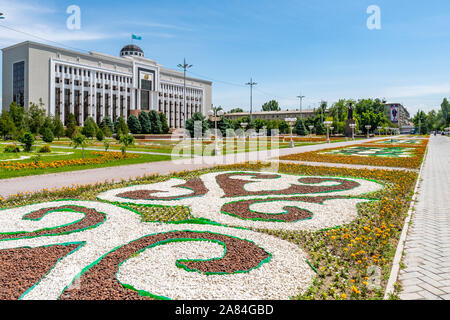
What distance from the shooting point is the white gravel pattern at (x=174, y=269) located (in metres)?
3.14

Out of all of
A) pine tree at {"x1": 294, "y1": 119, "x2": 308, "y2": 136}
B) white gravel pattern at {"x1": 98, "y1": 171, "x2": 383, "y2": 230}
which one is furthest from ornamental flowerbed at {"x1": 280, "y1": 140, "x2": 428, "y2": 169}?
pine tree at {"x1": 294, "y1": 119, "x2": 308, "y2": 136}

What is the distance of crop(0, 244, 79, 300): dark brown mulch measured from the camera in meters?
3.19

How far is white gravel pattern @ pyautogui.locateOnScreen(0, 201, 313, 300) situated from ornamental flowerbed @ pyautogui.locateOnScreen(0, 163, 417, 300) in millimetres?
13

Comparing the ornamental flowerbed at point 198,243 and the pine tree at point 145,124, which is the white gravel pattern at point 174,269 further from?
the pine tree at point 145,124

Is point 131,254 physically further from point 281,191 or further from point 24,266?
point 281,191

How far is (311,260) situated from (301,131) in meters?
66.5

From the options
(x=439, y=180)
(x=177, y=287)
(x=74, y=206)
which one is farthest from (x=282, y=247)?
(x=439, y=180)

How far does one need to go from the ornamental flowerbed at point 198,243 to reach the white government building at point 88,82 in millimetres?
64480

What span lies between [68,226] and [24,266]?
5.16 feet

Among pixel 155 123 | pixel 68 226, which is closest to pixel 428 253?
pixel 68 226

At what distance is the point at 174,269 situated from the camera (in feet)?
12.0

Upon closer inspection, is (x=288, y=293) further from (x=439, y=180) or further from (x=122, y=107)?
(x=122, y=107)
